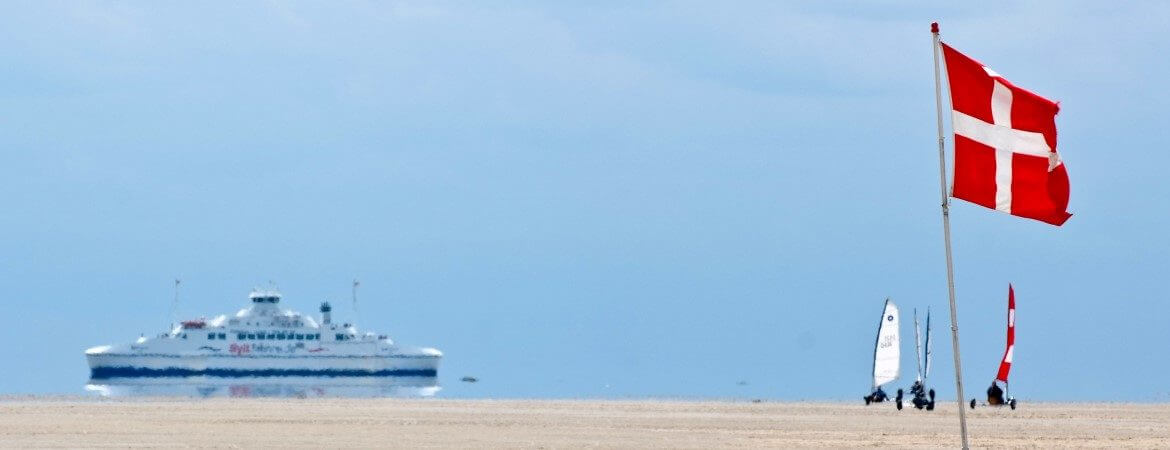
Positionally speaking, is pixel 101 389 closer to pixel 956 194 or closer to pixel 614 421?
pixel 614 421

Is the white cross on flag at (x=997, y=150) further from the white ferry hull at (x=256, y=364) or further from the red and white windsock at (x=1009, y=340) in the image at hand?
the white ferry hull at (x=256, y=364)

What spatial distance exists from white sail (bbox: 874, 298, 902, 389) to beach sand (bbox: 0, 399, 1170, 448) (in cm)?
1417

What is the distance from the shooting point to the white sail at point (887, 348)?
229ft

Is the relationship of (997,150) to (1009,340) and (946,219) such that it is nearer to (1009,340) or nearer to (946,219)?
(946,219)

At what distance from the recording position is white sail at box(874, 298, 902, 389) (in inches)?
2751

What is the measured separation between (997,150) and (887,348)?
51.2m

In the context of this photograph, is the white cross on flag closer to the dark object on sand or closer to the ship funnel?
the dark object on sand

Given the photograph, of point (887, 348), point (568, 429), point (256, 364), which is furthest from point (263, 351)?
point (568, 429)

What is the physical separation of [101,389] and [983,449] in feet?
314

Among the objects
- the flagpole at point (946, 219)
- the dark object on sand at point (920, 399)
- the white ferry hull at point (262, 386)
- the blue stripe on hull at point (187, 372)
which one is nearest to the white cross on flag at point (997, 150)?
the flagpole at point (946, 219)

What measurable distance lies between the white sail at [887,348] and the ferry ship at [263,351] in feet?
198

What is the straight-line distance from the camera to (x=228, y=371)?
122500 millimetres

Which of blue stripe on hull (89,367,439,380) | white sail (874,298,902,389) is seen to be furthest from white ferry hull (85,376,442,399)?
white sail (874,298,902,389)

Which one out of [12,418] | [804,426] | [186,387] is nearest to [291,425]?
[12,418]
